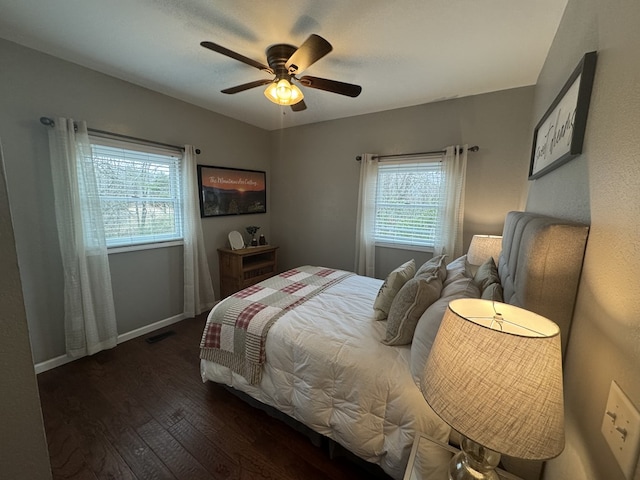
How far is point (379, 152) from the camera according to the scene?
313cm

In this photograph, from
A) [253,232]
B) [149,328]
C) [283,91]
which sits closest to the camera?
[283,91]

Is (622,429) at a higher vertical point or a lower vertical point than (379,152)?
lower

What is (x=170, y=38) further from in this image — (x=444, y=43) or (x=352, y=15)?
(x=444, y=43)

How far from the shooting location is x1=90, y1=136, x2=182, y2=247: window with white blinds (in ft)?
7.76

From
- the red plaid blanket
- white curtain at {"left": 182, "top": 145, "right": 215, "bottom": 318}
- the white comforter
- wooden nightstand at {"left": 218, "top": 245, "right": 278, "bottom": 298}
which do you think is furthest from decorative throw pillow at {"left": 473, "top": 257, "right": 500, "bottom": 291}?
white curtain at {"left": 182, "top": 145, "right": 215, "bottom": 318}

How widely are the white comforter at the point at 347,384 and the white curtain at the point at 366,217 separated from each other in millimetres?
1452

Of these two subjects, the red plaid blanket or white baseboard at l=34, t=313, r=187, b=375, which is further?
white baseboard at l=34, t=313, r=187, b=375

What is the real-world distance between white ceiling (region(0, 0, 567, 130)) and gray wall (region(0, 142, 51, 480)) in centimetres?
164

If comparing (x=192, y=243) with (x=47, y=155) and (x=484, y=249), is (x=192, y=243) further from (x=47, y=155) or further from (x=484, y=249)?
(x=484, y=249)

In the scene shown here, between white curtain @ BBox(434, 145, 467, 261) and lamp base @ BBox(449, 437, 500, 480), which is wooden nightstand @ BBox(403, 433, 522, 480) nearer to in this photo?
lamp base @ BBox(449, 437, 500, 480)

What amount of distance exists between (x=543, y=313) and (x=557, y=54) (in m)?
1.65

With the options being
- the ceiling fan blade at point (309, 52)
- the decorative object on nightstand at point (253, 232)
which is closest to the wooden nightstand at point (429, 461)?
the ceiling fan blade at point (309, 52)

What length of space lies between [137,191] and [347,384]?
268 cm

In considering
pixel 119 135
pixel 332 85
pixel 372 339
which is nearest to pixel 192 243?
pixel 119 135
